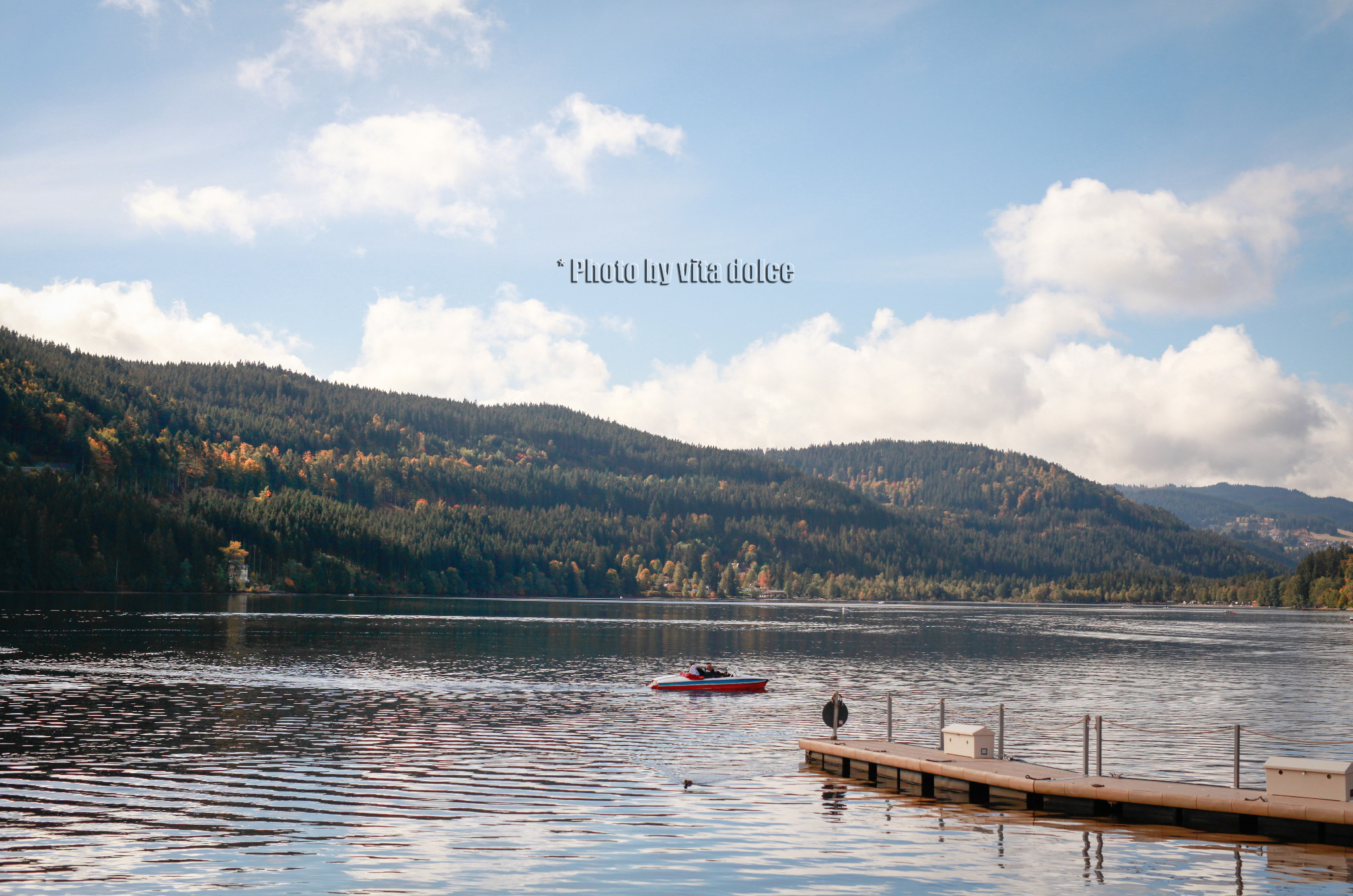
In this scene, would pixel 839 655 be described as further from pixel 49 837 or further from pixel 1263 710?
pixel 49 837

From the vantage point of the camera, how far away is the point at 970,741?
43.4m

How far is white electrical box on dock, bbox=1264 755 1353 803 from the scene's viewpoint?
3353cm

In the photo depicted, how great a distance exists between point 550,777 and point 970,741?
54.7ft

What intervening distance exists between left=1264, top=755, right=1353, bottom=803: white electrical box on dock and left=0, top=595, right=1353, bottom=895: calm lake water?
6.41ft

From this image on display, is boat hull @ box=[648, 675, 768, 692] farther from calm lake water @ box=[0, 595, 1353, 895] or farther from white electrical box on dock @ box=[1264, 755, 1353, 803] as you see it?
white electrical box on dock @ box=[1264, 755, 1353, 803]

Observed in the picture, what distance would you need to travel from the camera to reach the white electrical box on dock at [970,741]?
43.3 metres

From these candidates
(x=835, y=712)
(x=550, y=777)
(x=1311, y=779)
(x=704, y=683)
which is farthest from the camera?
(x=704, y=683)

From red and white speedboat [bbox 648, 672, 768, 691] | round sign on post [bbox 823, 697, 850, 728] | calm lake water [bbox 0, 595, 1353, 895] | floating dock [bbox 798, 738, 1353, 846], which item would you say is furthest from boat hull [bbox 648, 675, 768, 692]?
floating dock [bbox 798, 738, 1353, 846]

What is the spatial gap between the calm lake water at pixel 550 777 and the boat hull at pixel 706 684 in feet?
7.63

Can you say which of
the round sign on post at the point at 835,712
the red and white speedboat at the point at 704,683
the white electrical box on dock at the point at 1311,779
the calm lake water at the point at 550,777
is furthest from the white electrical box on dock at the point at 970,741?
the red and white speedboat at the point at 704,683

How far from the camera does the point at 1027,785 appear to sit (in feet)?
126

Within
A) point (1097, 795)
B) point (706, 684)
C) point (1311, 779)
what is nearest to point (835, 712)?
point (1097, 795)

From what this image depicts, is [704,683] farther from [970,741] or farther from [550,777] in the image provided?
[970,741]

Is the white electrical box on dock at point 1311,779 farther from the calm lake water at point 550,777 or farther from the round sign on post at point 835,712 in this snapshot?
the round sign on post at point 835,712
